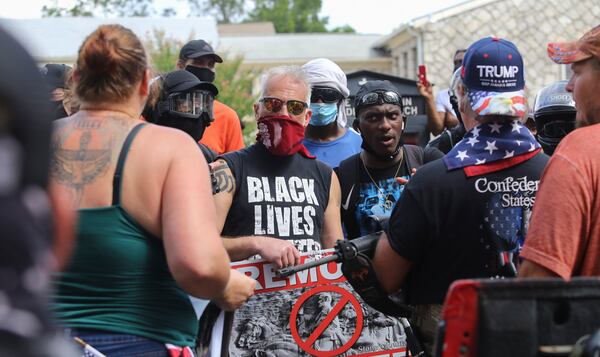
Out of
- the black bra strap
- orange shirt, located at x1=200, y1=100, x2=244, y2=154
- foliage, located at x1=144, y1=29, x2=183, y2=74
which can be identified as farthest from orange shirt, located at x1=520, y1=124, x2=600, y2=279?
foliage, located at x1=144, y1=29, x2=183, y2=74

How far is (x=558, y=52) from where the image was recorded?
3453 millimetres

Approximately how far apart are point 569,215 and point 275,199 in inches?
84.3

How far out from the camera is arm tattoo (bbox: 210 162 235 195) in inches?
188

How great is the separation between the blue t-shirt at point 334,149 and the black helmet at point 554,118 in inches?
48.7

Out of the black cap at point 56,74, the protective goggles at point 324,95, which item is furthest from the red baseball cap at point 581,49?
the black cap at point 56,74

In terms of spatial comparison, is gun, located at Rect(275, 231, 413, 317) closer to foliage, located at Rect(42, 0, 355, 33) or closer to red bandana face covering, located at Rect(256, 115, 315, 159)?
red bandana face covering, located at Rect(256, 115, 315, 159)

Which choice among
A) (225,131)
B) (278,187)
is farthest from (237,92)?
(278,187)

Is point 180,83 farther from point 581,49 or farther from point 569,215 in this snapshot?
A: point 569,215

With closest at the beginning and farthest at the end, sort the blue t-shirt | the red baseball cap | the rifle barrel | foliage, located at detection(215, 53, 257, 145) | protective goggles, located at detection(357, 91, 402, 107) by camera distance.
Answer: the red baseball cap, the rifle barrel, protective goggles, located at detection(357, 91, 402, 107), the blue t-shirt, foliage, located at detection(215, 53, 257, 145)

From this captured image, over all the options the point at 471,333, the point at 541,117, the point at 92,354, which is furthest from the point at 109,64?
the point at 541,117

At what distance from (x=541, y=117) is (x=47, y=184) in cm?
492

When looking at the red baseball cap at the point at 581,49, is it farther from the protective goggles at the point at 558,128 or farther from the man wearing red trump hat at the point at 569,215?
the protective goggles at the point at 558,128

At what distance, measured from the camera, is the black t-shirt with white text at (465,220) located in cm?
362

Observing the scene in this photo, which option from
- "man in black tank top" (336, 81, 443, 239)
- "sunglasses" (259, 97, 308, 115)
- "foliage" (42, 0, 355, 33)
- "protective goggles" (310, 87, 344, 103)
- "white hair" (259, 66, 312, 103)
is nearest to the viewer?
"sunglasses" (259, 97, 308, 115)
